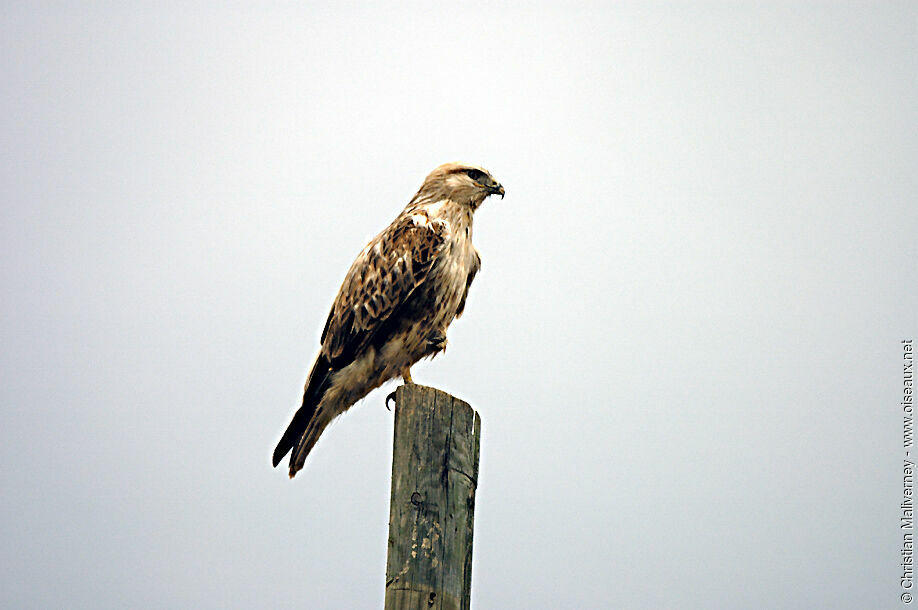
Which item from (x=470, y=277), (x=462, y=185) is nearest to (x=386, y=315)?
(x=470, y=277)

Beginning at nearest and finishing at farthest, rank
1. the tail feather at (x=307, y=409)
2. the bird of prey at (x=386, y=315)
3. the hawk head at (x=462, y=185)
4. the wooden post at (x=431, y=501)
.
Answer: the wooden post at (x=431, y=501) → the tail feather at (x=307, y=409) → the bird of prey at (x=386, y=315) → the hawk head at (x=462, y=185)

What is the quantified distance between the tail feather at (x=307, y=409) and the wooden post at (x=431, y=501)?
84.5 inches

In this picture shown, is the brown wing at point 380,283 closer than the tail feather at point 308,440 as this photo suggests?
No

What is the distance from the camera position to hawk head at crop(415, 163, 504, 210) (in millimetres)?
5914

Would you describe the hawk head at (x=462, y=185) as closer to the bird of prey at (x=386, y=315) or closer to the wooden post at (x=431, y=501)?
the bird of prey at (x=386, y=315)

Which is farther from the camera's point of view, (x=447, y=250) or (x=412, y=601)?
(x=447, y=250)

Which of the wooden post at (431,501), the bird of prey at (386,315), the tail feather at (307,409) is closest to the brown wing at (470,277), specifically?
the bird of prey at (386,315)

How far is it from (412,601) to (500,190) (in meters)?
3.36

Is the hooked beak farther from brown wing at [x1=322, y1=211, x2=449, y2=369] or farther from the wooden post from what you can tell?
the wooden post

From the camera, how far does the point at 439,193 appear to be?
5.94 meters

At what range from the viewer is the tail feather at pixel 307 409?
5426 millimetres

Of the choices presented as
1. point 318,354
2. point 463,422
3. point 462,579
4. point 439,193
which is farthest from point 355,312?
point 462,579

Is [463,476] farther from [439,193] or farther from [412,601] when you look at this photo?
[439,193]

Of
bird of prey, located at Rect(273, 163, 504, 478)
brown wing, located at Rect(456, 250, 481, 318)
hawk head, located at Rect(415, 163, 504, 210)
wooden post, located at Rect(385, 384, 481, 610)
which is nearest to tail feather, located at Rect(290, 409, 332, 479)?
bird of prey, located at Rect(273, 163, 504, 478)
